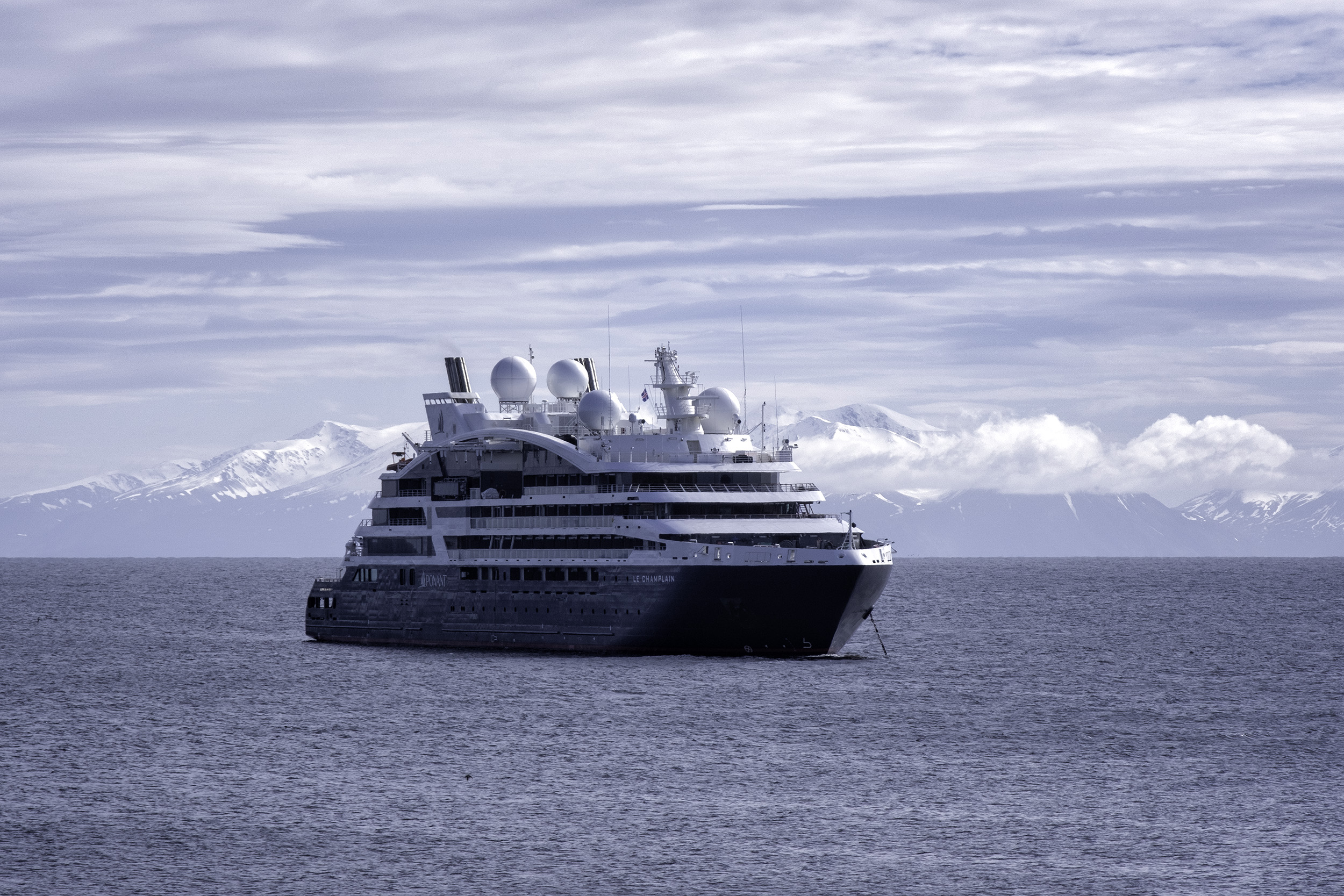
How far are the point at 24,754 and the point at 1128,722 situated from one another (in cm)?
3946

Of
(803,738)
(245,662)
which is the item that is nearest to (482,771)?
(803,738)

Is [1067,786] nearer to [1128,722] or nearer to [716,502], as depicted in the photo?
[1128,722]

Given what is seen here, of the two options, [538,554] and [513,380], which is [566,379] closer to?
[513,380]

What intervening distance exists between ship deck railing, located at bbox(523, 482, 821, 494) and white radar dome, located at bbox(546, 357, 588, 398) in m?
10.2

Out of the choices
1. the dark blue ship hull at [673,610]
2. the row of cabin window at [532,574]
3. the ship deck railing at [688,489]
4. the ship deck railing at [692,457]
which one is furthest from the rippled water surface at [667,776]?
the ship deck railing at [692,457]

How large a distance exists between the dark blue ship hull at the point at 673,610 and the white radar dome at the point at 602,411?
8239 mm

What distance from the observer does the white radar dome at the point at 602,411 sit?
8131 cm

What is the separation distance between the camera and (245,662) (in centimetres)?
8819

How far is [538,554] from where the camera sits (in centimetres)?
7888

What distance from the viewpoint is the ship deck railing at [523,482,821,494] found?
7569 cm

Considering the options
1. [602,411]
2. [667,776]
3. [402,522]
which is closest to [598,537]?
[602,411]

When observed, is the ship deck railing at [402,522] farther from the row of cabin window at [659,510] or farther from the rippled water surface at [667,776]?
the row of cabin window at [659,510]

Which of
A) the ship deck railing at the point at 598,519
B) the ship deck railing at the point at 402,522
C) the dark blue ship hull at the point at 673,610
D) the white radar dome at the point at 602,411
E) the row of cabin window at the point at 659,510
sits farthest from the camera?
the ship deck railing at the point at 402,522

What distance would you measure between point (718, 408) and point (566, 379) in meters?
10.9
